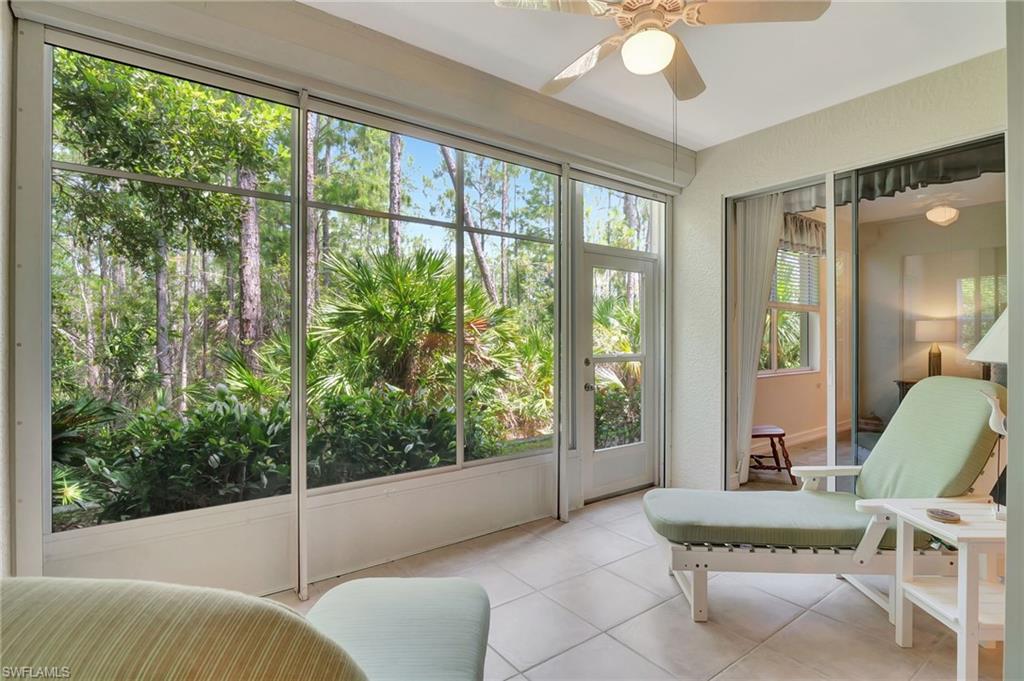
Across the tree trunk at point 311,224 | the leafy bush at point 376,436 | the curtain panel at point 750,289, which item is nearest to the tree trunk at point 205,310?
the tree trunk at point 311,224

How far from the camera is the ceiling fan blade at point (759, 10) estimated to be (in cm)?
161

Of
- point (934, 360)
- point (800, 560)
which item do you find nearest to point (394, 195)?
point (800, 560)

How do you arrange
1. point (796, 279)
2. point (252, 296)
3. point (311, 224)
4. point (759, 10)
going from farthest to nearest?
point (796, 279) < point (311, 224) < point (252, 296) < point (759, 10)

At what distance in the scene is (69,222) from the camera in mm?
1985

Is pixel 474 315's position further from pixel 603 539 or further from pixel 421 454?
pixel 603 539

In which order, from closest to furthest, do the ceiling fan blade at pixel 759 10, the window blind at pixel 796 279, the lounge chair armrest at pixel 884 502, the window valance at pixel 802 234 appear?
the ceiling fan blade at pixel 759 10 < the lounge chair armrest at pixel 884 502 < the window valance at pixel 802 234 < the window blind at pixel 796 279

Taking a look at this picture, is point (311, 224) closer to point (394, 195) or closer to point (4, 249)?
point (394, 195)

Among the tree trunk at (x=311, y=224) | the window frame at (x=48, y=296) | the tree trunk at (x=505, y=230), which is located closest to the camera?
the window frame at (x=48, y=296)

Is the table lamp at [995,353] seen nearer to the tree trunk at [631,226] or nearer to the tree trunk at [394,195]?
Answer: the tree trunk at [631,226]

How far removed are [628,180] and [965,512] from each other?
2816mm

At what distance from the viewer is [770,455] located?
183 inches

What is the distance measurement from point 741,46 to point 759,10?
0.96 meters

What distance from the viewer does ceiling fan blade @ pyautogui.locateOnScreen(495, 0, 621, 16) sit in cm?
166

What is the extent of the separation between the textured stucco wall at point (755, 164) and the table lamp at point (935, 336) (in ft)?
3.34
